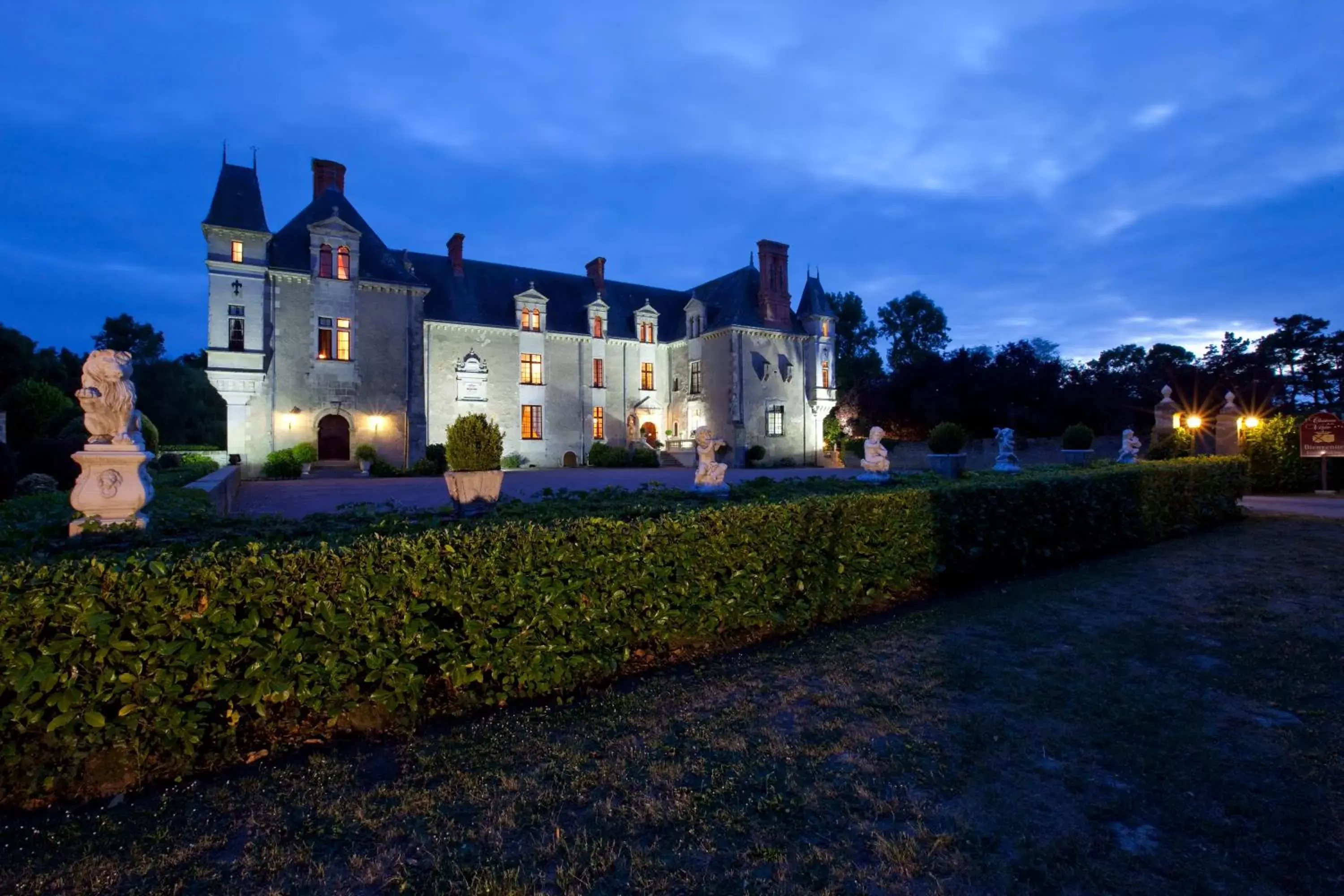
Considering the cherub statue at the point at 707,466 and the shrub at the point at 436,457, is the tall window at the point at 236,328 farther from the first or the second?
the cherub statue at the point at 707,466

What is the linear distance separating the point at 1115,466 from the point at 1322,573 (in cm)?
419

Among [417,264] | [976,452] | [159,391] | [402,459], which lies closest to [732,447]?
[976,452]

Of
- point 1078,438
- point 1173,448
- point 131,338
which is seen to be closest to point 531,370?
point 1078,438

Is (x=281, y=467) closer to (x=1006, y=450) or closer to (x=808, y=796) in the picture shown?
(x=1006, y=450)

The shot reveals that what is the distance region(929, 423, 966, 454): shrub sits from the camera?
776 inches

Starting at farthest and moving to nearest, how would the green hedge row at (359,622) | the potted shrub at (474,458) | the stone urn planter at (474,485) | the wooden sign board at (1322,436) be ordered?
the wooden sign board at (1322,436)
the potted shrub at (474,458)
the stone urn planter at (474,485)
the green hedge row at (359,622)

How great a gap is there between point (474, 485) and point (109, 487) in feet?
12.5

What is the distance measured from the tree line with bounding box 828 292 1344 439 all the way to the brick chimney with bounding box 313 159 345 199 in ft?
90.8

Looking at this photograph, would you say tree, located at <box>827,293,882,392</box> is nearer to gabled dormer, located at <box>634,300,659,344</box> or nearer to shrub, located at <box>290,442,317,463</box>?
gabled dormer, located at <box>634,300,659,344</box>

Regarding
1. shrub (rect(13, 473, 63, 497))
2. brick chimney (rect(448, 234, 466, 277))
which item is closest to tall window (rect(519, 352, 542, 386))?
brick chimney (rect(448, 234, 466, 277))

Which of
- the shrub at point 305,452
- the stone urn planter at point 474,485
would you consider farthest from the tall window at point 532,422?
the stone urn planter at point 474,485

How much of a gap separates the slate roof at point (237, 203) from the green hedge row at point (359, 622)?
24542 millimetres

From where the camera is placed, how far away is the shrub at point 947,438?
19.7 meters

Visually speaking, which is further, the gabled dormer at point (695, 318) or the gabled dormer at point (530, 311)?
the gabled dormer at point (695, 318)
